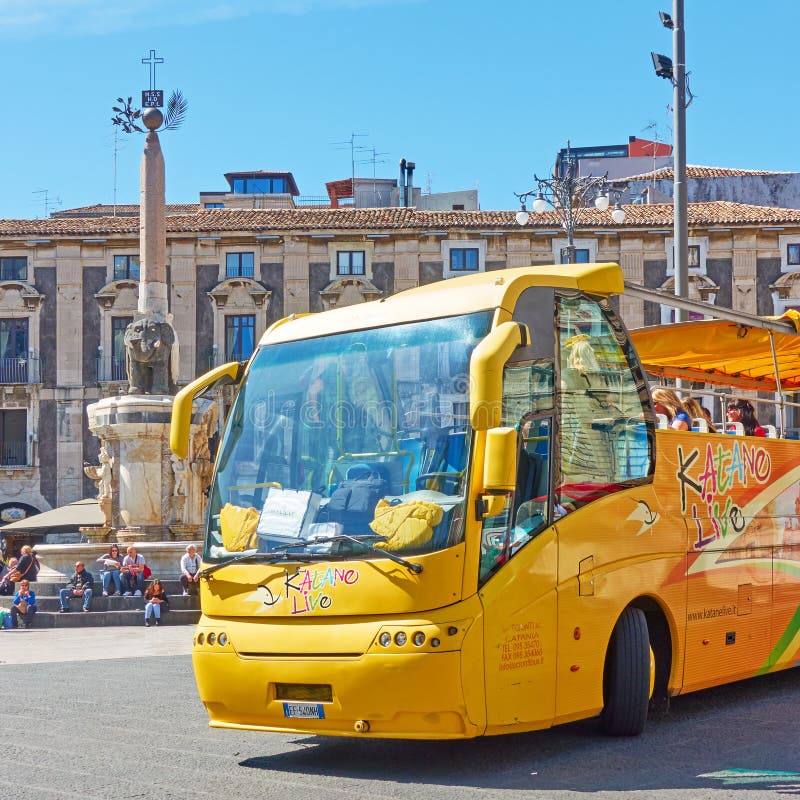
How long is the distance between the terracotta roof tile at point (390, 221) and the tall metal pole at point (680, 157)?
32851 millimetres

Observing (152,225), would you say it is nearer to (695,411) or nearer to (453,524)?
(695,411)

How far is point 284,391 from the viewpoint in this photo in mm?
8445

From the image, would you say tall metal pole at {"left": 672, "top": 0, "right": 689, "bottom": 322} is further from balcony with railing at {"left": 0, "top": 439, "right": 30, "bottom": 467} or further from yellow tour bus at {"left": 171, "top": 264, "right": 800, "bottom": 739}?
balcony with railing at {"left": 0, "top": 439, "right": 30, "bottom": 467}

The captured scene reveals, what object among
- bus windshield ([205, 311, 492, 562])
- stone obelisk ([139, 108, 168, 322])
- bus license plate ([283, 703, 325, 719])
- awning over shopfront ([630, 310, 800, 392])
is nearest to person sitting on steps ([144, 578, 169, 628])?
stone obelisk ([139, 108, 168, 322])

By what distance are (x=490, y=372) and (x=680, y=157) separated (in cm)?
928

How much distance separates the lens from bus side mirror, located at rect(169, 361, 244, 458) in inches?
336

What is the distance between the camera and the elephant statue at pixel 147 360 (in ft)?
86.0

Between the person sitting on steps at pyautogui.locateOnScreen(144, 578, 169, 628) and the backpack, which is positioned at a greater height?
the backpack

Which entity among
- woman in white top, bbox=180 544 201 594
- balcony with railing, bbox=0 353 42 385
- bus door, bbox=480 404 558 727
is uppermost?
balcony with railing, bbox=0 353 42 385

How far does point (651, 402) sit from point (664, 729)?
7.00 ft

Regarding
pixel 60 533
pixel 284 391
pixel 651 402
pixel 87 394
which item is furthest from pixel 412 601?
pixel 87 394

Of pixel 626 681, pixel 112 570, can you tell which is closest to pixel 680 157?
pixel 626 681

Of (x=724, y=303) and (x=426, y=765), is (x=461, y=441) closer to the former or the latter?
(x=426, y=765)

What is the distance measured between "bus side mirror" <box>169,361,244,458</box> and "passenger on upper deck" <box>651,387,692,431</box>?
3.06 metres
